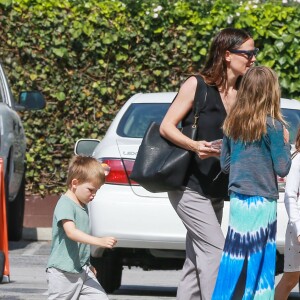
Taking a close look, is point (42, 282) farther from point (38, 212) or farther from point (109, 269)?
point (38, 212)

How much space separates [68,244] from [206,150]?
0.87 meters

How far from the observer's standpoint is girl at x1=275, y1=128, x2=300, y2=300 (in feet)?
21.9

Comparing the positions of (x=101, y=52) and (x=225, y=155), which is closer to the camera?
(x=225, y=155)

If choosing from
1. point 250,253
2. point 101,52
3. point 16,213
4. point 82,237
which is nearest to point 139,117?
point 82,237

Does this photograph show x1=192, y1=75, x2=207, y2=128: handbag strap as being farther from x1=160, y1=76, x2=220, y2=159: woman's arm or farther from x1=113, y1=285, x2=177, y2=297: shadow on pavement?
x1=113, y1=285, x2=177, y2=297: shadow on pavement

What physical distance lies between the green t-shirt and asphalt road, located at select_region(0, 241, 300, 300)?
7.70 feet

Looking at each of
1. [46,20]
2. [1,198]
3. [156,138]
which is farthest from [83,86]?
[156,138]

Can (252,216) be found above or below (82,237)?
above

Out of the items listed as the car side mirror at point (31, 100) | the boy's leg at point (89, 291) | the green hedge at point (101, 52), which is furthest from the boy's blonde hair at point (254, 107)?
the green hedge at point (101, 52)

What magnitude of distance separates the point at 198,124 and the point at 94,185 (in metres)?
0.64

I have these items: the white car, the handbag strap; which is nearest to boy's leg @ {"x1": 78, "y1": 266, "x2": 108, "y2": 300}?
the handbag strap

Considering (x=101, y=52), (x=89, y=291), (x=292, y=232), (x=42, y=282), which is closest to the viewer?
(x=89, y=291)

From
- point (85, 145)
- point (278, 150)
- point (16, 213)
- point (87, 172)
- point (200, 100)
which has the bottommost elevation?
point (16, 213)

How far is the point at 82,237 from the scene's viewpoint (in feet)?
19.6
